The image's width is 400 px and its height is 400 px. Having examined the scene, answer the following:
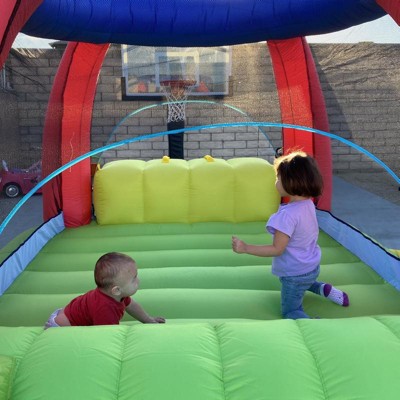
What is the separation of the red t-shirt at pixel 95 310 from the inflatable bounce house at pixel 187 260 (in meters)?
0.09

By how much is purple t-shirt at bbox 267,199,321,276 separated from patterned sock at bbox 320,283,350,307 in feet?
0.54

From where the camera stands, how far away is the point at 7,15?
151 cm

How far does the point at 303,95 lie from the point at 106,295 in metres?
2.29

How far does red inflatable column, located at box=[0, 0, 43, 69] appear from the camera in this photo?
1493mm

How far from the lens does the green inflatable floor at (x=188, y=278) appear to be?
6.40 feet

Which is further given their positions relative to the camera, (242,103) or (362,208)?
(362,208)

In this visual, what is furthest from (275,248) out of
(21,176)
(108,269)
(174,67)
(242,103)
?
(21,176)

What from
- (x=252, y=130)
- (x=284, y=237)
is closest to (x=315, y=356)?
(x=284, y=237)

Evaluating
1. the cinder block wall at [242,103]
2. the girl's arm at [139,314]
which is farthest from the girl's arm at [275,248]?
the cinder block wall at [242,103]

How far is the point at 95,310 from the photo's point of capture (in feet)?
5.16

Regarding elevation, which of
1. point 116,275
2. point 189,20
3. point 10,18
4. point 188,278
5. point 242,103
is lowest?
point 188,278

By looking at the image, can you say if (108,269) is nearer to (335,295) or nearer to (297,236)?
(297,236)

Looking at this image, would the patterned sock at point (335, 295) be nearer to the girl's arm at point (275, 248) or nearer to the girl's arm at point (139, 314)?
the girl's arm at point (275, 248)

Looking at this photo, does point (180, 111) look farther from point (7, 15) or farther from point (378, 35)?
point (7, 15)
